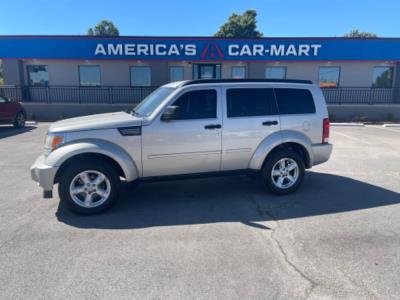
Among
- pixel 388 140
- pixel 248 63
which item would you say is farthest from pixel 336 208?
pixel 248 63

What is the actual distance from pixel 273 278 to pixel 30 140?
10.4 meters

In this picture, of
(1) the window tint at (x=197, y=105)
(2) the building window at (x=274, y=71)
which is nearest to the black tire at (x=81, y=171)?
(1) the window tint at (x=197, y=105)

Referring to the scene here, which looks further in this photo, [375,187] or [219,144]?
[375,187]

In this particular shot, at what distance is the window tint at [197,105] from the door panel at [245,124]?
206 millimetres

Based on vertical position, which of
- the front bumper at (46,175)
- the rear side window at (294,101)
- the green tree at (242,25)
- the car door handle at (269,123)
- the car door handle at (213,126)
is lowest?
the front bumper at (46,175)

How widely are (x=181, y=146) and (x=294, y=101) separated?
7.38 ft

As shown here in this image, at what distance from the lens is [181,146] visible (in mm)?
4598

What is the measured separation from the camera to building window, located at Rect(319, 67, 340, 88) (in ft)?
57.9

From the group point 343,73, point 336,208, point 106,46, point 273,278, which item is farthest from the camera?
point 343,73

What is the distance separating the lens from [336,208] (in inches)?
183

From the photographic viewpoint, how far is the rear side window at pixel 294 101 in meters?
5.17

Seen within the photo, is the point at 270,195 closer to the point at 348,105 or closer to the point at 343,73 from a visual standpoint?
the point at 348,105

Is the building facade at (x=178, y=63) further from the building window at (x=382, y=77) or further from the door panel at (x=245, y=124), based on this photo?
the door panel at (x=245, y=124)

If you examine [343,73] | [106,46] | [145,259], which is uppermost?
[106,46]
